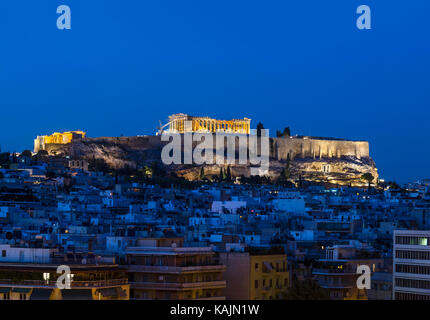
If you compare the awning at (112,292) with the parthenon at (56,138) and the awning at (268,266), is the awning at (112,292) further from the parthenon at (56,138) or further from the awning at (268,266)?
the parthenon at (56,138)

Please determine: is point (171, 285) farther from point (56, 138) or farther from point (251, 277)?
point (56, 138)

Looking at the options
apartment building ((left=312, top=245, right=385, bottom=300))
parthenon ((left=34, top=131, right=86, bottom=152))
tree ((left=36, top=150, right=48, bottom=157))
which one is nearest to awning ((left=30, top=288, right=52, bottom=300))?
apartment building ((left=312, top=245, right=385, bottom=300))

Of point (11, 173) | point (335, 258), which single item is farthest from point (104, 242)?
point (11, 173)

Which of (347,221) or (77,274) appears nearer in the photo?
(77,274)

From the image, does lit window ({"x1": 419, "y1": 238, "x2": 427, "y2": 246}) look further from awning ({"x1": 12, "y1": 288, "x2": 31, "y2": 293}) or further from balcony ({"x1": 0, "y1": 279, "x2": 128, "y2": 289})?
awning ({"x1": 12, "y1": 288, "x2": 31, "y2": 293})

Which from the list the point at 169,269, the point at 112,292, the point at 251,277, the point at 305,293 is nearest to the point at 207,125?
the point at 251,277

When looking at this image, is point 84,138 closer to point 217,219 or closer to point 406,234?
point 217,219

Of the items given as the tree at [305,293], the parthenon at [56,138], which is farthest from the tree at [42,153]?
the tree at [305,293]
